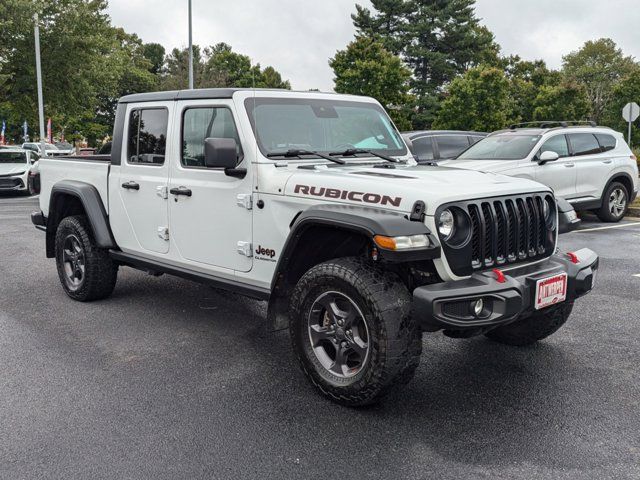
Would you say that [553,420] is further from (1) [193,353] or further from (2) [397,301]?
(1) [193,353]

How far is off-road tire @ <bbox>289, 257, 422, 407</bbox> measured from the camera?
339cm

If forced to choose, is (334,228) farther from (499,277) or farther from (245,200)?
(499,277)

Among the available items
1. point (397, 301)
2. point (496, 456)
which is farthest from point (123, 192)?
point (496, 456)

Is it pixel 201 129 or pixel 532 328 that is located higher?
pixel 201 129

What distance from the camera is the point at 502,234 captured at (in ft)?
12.2

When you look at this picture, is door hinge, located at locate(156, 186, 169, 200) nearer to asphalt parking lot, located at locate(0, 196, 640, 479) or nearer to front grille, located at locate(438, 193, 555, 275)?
asphalt parking lot, located at locate(0, 196, 640, 479)

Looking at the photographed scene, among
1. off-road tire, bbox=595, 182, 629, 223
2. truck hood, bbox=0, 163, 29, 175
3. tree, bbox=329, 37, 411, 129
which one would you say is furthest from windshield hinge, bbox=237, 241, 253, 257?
tree, bbox=329, 37, 411, 129

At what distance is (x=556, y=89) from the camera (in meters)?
34.4

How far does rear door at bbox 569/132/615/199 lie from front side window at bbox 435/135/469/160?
229 centimetres

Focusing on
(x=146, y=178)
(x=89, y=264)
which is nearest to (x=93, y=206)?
(x=89, y=264)

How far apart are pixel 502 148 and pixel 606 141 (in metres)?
2.34

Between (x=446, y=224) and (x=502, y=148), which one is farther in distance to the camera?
(x=502, y=148)

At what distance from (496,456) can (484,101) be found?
95.4 ft

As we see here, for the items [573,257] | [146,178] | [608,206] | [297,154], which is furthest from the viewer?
[608,206]
